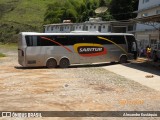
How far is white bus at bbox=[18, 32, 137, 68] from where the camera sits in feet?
84.5

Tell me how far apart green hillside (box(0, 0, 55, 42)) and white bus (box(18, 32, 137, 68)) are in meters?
69.1

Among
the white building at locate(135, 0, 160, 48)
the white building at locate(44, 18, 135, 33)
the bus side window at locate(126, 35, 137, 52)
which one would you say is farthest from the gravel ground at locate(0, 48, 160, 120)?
the white building at locate(44, 18, 135, 33)

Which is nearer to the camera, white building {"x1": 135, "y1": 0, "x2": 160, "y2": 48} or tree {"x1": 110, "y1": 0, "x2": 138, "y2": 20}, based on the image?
white building {"x1": 135, "y1": 0, "x2": 160, "y2": 48}

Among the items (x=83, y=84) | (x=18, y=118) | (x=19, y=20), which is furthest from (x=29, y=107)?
(x=19, y=20)

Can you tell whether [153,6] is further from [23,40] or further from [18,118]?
[18,118]

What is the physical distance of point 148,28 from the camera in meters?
39.9

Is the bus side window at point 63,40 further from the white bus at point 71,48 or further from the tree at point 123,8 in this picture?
the tree at point 123,8

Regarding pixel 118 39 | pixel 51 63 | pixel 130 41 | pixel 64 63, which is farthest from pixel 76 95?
→ pixel 130 41

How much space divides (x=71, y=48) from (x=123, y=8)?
1403 inches

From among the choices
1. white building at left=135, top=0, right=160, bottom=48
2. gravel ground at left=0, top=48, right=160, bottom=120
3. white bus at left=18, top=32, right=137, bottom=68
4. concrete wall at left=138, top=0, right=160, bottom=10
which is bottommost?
gravel ground at left=0, top=48, right=160, bottom=120

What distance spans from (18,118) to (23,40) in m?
16.2

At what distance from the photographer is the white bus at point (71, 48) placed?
2575 centimetres

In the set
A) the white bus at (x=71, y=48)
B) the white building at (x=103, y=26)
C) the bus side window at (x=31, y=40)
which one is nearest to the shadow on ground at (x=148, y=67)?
the white bus at (x=71, y=48)

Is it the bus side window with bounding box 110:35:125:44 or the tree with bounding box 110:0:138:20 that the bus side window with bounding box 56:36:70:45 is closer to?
Answer: the bus side window with bounding box 110:35:125:44
